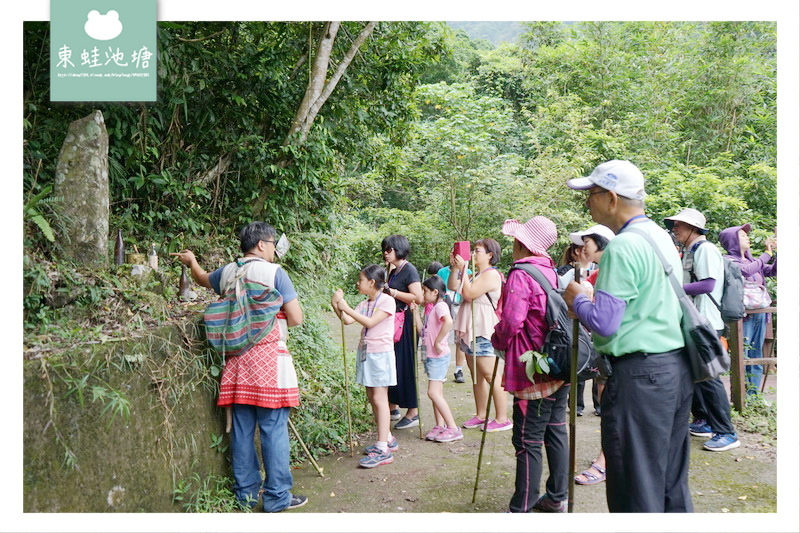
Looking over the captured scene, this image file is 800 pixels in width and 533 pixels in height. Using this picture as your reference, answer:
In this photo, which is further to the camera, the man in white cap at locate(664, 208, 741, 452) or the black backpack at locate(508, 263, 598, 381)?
the man in white cap at locate(664, 208, 741, 452)

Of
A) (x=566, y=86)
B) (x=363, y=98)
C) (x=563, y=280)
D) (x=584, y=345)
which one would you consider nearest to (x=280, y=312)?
(x=584, y=345)

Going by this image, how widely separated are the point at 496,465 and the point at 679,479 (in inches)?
75.9

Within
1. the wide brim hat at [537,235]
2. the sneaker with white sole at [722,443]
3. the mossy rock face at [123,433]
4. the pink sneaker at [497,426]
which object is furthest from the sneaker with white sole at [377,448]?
the sneaker with white sole at [722,443]

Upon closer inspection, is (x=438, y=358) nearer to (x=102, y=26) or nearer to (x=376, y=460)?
(x=376, y=460)

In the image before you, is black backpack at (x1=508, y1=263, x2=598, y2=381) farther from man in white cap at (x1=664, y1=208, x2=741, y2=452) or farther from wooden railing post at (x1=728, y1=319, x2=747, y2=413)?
wooden railing post at (x1=728, y1=319, x2=747, y2=413)


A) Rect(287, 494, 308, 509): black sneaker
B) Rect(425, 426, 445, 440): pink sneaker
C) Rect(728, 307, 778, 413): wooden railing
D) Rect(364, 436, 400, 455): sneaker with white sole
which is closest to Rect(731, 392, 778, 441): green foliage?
Rect(728, 307, 778, 413): wooden railing

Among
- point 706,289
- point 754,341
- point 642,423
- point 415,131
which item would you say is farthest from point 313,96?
point 415,131

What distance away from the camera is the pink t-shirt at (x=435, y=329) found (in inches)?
209

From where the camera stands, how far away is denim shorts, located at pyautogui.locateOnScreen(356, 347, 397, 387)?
15.1 feet

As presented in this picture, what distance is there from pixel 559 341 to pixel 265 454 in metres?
1.91

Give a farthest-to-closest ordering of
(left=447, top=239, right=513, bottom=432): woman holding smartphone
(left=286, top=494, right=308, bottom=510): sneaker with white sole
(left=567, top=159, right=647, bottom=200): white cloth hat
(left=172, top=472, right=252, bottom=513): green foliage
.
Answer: (left=447, top=239, right=513, bottom=432): woman holding smartphone < (left=286, top=494, right=308, bottom=510): sneaker with white sole < (left=172, top=472, right=252, bottom=513): green foliage < (left=567, top=159, right=647, bottom=200): white cloth hat

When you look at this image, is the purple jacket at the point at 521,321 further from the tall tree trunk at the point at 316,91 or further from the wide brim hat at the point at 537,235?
the tall tree trunk at the point at 316,91

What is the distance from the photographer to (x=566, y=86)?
45.4 ft
